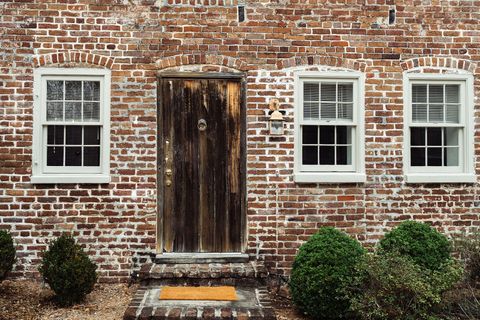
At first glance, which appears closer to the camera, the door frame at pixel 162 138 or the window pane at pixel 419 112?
the door frame at pixel 162 138

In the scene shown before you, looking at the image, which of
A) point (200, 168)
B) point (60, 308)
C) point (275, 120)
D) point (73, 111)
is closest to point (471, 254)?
point (275, 120)

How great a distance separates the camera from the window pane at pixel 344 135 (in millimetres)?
8023

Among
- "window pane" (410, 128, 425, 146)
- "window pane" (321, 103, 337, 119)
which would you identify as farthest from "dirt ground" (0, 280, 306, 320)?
"window pane" (410, 128, 425, 146)

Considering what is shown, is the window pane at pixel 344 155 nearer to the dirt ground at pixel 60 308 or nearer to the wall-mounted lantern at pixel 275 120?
the wall-mounted lantern at pixel 275 120

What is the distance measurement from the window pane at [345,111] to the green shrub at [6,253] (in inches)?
197

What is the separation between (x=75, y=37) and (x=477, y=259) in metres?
6.35

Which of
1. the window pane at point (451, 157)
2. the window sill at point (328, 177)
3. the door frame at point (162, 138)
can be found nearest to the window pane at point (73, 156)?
the door frame at point (162, 138)

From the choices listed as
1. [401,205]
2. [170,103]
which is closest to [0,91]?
[170,103]

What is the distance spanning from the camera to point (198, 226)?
7.71 meters

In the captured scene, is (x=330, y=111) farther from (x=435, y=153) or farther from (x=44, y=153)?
(x=44, y=153)

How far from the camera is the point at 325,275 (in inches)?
245

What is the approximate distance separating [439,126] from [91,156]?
5.30m

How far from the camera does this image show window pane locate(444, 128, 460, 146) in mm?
8211

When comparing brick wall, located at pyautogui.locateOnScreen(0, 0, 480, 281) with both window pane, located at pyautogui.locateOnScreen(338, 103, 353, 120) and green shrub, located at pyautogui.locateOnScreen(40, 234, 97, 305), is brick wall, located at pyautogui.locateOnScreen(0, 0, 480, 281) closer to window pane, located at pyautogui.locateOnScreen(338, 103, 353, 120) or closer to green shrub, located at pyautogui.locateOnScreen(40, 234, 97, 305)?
window pane, located at pyautogui.locateOnScreen(338, 103, 353, 120)
